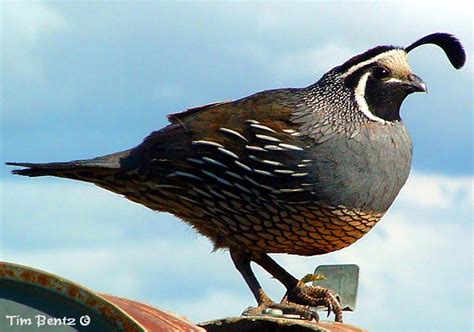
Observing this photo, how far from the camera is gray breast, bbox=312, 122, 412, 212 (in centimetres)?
508

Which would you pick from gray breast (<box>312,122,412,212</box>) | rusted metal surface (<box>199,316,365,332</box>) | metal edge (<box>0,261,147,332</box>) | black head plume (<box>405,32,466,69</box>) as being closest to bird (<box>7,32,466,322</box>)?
gray breast (<box>312,122,412,212</box>)

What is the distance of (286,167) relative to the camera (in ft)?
16.8

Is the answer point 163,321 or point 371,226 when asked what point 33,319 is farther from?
point 371,226

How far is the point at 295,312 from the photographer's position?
4.81m

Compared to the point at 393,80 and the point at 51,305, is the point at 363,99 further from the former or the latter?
the point at 51,305

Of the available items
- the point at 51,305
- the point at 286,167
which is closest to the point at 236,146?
the point at 286,167

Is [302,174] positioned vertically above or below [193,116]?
below

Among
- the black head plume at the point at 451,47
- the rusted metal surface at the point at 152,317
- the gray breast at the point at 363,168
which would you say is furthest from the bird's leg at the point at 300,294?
the rusted metal surface at the point at 152,317

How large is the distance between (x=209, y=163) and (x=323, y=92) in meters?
0.74

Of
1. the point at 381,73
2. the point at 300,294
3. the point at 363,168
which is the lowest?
A: the point at 300,294

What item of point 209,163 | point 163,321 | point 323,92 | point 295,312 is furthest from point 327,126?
point 163,321

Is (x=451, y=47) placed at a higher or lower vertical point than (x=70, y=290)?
higher

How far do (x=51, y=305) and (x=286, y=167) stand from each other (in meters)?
3.03

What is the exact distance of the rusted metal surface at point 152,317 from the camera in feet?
8.02
